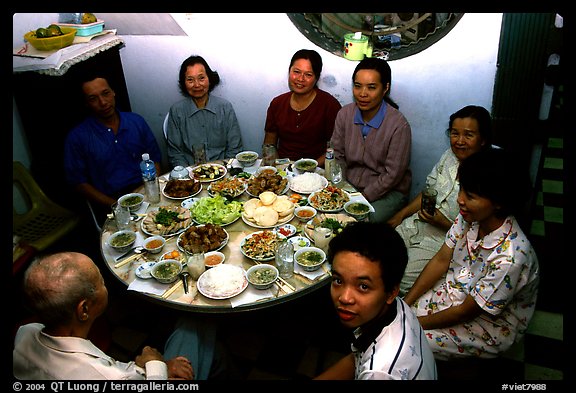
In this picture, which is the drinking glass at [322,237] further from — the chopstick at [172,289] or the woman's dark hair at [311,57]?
the woman's dark hair at [311,57]

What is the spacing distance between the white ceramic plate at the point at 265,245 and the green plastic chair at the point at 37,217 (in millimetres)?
1863

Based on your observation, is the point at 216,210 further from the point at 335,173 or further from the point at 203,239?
the point at 335,173

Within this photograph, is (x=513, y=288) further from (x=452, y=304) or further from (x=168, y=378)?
(x=168, y=378)

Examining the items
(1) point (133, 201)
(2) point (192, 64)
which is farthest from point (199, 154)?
(2) point (192, 64)

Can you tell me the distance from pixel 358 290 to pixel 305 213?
1.30 metres

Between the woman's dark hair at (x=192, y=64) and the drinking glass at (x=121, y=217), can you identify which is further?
the woman's dark hair at (x=192, y=64)

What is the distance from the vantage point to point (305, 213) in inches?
119

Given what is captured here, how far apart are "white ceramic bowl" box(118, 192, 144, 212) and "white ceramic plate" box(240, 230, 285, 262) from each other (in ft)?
3.18

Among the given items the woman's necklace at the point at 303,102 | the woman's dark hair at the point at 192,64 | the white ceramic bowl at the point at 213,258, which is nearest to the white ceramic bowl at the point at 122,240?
the white ceramic bowl at the point at 213,258

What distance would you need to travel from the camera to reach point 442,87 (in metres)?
4.06

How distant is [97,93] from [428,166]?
131 inches

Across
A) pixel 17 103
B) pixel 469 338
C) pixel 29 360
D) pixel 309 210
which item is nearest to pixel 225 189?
pixel 309 210

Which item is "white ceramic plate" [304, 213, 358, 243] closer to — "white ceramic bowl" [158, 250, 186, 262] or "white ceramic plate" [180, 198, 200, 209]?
"white ceramic bowl" [158, 250, 186, 262]

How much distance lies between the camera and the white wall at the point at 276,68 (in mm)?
3867
